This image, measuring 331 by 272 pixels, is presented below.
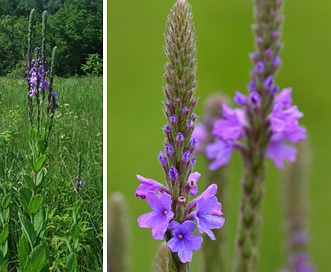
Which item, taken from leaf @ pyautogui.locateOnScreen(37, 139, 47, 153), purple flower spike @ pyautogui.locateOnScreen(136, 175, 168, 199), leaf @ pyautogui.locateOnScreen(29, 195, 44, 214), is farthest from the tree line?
purple flower spike @ pyautogui.locateOnScreen(136, 175, 168, 199)

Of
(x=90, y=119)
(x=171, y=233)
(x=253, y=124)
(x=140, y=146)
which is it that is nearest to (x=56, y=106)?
(x=90, y=119)

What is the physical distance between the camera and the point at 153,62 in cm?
241

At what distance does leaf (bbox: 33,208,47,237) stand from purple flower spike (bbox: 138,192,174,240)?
123 centimetres

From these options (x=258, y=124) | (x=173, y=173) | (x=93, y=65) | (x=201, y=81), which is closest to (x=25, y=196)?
(x=93, y=65)

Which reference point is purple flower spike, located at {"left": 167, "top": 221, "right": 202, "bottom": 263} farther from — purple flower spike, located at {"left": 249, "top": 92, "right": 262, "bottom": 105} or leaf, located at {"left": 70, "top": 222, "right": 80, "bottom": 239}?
leaf, located at {"left": 70, "top": 222, "right": 80, "bottom": 239}

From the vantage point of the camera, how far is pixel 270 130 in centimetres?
117

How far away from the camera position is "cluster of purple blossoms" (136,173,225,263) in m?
0.94

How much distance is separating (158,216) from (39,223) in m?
1.28

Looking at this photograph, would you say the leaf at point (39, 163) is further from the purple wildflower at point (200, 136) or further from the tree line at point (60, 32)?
the purple wildflower at point (200, 136)

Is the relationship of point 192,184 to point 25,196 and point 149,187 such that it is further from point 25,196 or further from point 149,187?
point 25,196

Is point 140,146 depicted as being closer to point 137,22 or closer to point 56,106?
point 56,106

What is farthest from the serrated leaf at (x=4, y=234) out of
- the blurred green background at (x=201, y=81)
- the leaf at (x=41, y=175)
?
the blurred green background at (x=201, y=81)

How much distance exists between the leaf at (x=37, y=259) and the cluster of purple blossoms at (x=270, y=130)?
0.97 meters

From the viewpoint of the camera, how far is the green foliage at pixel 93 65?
233 cm
